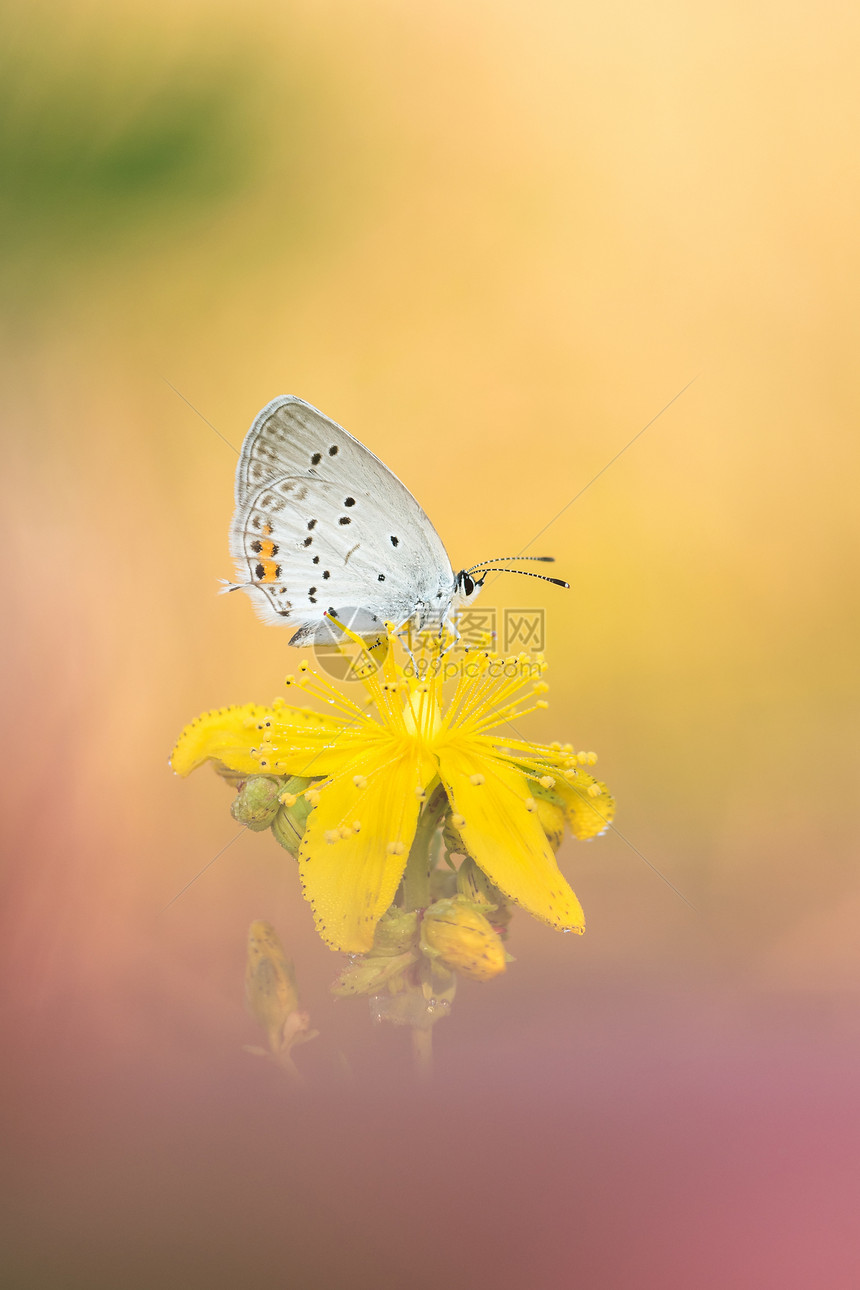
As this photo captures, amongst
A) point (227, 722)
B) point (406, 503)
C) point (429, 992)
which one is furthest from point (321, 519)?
point (429, 992)

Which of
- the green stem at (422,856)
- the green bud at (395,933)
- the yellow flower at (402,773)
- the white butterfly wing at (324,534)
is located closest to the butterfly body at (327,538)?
the white butterfly wing at (324,534)

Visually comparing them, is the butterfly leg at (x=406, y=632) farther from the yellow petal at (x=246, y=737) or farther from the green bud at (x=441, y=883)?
the green bud at (x=441, y=883)

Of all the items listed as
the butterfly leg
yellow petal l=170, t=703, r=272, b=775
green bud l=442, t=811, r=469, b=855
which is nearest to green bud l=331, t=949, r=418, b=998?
green bud l=442, t=811, r=469, b=855

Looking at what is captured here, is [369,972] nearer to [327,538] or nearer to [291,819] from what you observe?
[291,819]

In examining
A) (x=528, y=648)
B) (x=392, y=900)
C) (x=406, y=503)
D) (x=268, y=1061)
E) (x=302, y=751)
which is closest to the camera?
(x=268, y=1061)

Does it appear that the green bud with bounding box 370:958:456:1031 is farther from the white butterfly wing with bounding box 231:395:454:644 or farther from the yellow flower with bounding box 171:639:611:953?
the white butterfly wing with bounding box 231:395:454:644

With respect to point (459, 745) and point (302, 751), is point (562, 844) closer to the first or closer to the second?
point (459, 745)
